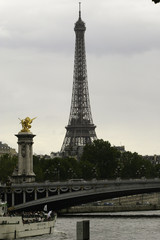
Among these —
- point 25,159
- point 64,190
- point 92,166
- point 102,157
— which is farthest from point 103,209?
point 102,157

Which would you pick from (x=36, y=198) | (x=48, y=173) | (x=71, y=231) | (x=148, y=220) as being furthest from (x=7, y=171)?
(x=71, y=231)

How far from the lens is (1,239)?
254 ft

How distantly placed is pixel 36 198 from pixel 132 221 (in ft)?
51.5

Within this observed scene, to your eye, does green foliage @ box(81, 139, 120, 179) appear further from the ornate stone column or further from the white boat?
the white boat

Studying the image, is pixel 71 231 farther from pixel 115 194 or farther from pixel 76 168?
pixel 76 168

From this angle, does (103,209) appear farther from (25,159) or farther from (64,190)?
(64,190)

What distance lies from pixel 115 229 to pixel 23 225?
42.3 feet

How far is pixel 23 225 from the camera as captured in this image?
8088cm

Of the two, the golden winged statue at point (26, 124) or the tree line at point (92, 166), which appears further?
the tree line at point (92, 166)

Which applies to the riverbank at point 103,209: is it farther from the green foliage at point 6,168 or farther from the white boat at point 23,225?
the white boat at point 23,225

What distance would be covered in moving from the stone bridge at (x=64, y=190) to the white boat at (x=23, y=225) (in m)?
25.4

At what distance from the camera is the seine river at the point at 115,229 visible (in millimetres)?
81581

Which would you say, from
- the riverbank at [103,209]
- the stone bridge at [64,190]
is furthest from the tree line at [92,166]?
the stone bridge at [64,190]

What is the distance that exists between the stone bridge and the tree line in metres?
21.8
